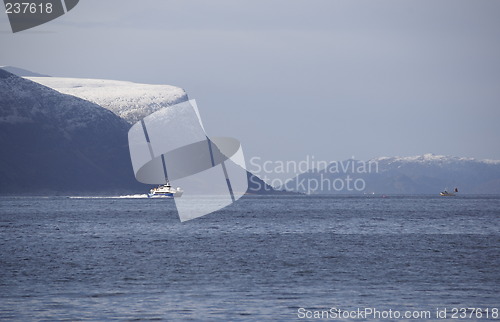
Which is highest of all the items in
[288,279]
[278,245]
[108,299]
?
[108,299]

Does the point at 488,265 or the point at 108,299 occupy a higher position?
the point at 108,299

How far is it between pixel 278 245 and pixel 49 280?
102 feet

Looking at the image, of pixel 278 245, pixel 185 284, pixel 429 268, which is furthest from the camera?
pixel 278 245

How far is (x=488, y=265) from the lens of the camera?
185 feet

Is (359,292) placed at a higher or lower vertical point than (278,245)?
higher

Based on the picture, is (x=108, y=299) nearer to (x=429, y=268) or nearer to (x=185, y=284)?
(x=185, y=284)

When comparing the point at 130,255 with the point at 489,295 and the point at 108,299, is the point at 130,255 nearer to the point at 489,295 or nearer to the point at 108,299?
the point at 108,299

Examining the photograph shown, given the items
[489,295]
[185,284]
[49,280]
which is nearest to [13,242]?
[49,280]

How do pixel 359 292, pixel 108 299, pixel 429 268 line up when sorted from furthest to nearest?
pixel 429 268
pixel 359 292
pixel 108 299

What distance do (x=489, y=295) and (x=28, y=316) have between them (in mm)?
22778

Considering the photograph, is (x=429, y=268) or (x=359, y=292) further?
(x=429, y=268)

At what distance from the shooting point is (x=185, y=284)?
4506 cm

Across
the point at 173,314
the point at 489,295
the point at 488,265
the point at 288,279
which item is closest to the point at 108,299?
the point at 173,314

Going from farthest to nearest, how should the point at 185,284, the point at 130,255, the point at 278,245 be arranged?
the point at 278,245 < the point at 130,255 < the point at 185,284
